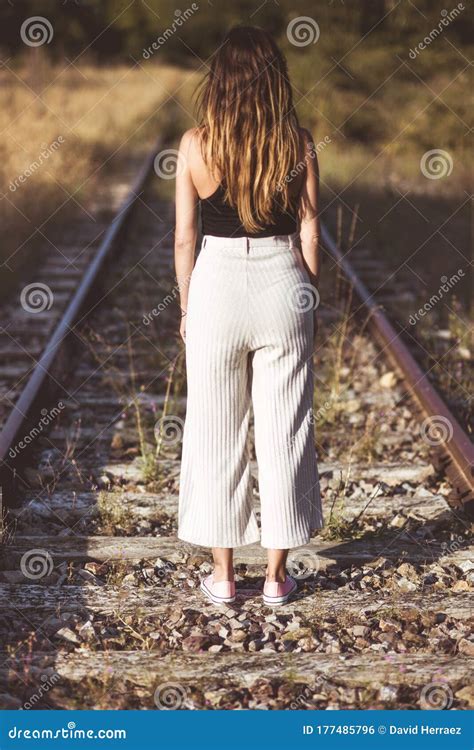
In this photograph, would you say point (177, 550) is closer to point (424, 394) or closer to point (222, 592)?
point (222, 592)

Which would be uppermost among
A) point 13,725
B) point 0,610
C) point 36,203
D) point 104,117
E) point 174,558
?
point 104,117

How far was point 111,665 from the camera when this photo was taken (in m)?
3.40

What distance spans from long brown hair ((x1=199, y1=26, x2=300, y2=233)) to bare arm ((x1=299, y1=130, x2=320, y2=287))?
10cm

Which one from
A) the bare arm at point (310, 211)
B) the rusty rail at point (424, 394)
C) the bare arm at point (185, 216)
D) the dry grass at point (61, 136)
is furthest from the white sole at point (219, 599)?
the dry grass at point (61, 136)

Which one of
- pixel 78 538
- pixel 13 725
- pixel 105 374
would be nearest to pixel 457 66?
pixel 105 374

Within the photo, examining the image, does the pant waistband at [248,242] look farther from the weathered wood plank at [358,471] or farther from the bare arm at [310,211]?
the weathered wood plank at [358,471]

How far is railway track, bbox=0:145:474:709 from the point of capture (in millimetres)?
3332

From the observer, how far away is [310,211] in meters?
3.63

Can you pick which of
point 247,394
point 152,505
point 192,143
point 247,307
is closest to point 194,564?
point 152,505

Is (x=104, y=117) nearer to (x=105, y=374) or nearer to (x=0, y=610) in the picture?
(x=105, y=374)

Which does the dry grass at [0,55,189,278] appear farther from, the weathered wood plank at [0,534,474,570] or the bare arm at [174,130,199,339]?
the bare arm at [174,130,199,339]

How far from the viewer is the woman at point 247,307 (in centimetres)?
337

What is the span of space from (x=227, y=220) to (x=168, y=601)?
57.7 inches

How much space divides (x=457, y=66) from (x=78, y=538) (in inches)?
569
